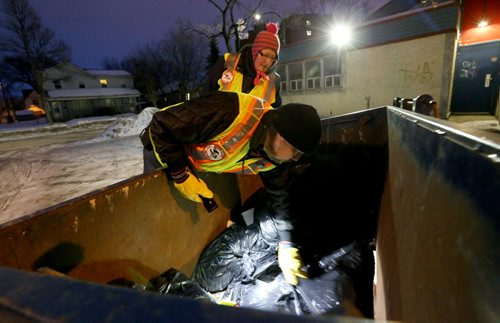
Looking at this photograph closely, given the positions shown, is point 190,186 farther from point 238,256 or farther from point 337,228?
point 337,228

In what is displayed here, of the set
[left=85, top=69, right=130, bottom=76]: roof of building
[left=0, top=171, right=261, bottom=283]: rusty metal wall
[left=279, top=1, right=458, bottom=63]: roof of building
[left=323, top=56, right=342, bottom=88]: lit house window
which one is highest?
[left=85, top=69, right=130, bottom=76]: roof of building

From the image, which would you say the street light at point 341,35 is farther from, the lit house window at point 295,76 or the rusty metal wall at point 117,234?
the rusty metal wall at point 117,234

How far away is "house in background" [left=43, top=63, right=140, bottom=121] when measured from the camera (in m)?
26.9

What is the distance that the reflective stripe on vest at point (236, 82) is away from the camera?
273cm

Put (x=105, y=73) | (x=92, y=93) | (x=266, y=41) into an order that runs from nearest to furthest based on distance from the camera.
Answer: (x=266, y=41), (x=92, y=93), (x=105, y=73)

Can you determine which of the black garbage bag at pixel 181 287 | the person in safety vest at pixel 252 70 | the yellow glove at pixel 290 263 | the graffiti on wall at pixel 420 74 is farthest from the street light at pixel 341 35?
the black garbage bag at pixel 181 287

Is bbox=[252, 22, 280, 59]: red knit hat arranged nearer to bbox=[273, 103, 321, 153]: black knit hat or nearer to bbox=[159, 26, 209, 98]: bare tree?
bbox=[273, 103, 321, 153]: black knit hat

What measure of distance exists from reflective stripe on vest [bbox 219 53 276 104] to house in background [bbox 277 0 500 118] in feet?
27.6

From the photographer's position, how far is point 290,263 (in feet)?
6.05

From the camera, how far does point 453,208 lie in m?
0.68

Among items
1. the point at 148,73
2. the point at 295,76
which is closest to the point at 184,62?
the point at 148,73

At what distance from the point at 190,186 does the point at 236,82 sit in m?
1.39

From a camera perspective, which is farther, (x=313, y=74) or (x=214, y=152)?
(x=313, y=74)

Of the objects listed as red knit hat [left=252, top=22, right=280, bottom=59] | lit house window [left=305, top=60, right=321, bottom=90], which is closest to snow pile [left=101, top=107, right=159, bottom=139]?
lit house window [left=305, top=60, right=321, bottom=90]
